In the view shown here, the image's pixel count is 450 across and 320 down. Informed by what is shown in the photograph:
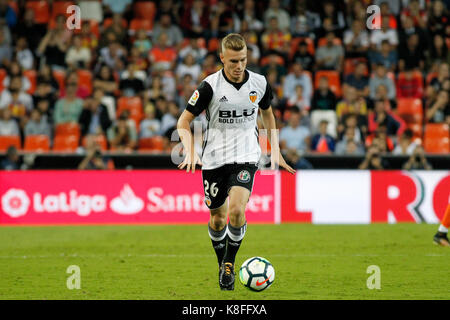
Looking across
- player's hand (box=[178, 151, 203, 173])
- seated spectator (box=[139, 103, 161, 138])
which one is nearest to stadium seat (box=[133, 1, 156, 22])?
seated spectator (box=[139, 103, 161, 138])

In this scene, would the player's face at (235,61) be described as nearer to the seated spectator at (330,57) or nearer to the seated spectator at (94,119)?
the seated spectator at (94,119)

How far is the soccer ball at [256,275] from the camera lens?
285 inches

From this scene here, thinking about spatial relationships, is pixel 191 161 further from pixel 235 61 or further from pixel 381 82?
pixel 381 82

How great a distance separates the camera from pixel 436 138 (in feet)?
55.8

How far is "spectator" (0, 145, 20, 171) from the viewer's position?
49.8 feet

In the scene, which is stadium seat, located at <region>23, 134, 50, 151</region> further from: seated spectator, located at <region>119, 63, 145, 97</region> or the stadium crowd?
seated spectator, located at <region>119, 63, 145, 97</region>

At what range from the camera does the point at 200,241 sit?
12.1m

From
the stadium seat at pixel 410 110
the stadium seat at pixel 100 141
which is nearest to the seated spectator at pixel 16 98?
the stadium seat at pixel 100 141

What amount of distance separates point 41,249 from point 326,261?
412cm

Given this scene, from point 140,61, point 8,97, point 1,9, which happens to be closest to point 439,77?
point 140,61

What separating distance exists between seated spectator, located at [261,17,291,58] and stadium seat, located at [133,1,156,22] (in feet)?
10.4

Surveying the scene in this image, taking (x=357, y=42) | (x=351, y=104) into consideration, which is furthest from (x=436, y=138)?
(x=357, y=42)

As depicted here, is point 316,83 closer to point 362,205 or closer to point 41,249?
point 362,205

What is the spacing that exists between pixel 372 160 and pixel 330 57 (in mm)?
4351
